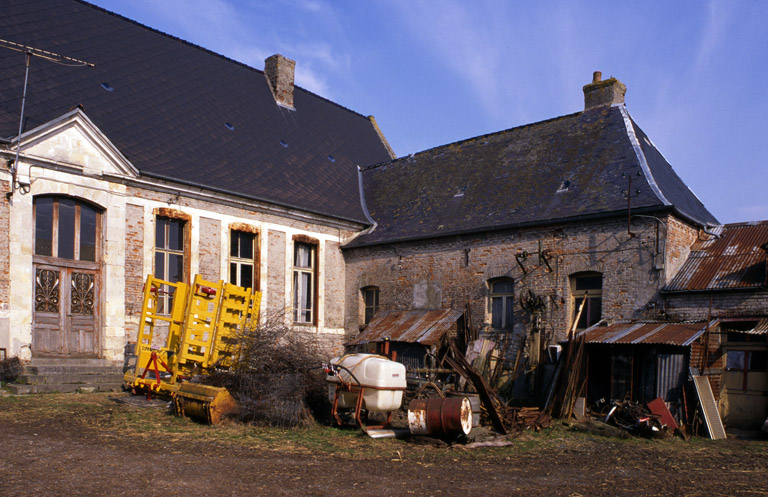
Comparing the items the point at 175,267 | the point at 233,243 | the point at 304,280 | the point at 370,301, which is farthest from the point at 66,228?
the point at 370,301

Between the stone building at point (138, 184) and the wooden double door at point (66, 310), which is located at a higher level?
→ the stone building at point (138, 184)

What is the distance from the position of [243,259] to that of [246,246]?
1.31 feet

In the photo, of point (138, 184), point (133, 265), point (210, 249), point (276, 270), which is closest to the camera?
point (133, 265)

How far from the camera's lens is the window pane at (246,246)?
17.9 metres

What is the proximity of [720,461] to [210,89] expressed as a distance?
1672 cm

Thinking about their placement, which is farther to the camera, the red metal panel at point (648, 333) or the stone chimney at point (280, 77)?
the stone chimney at point (280, 77)

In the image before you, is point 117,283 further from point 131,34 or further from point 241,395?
point 131,34

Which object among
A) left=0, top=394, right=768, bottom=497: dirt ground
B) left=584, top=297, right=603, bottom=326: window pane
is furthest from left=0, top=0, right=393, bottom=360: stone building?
left=584, top=297, right=603, bottom=326: window pane

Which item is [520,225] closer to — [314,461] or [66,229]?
[314,461]

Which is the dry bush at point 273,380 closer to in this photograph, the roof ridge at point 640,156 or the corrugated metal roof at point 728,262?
the corrugated metal roof at point 728,262

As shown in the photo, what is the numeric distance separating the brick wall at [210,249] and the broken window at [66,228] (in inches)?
101

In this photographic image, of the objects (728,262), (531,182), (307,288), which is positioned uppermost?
(531,182)

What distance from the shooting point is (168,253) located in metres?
16.3

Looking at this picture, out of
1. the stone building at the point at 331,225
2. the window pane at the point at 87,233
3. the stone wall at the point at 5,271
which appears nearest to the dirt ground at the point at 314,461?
the stone wall at the point at 5,271
